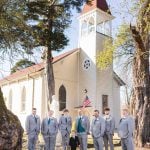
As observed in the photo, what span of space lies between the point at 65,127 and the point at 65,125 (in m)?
0.09

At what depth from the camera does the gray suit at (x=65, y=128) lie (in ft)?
48.1

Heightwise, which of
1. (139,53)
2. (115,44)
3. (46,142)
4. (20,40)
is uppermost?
(115,44)

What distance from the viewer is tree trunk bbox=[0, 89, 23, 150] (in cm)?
469

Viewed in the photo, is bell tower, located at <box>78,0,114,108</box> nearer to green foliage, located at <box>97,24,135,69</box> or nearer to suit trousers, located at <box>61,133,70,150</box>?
green foliage, located at <box>97,24,135,69</box>

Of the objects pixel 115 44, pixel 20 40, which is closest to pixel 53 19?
pixel 115 44

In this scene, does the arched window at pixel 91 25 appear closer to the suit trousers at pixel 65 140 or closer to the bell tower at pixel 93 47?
the bell tower at pixel 93 47

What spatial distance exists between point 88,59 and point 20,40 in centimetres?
2620

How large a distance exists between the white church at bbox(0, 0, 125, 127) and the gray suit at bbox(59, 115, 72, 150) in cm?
1780

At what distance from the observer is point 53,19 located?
2645 centimetres

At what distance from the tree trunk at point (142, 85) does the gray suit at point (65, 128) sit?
4.31 metres

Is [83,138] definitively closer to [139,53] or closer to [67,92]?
[139,53]

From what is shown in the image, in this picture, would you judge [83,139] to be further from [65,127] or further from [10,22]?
[10,22]

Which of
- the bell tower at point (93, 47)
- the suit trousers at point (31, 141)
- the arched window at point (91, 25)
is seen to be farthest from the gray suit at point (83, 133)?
the arched window at point (91, 25)

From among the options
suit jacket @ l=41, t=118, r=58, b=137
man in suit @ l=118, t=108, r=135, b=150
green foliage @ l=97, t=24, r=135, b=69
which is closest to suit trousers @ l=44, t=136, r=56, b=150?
suit jacket @ l=41, t=118, r=58, b=137
